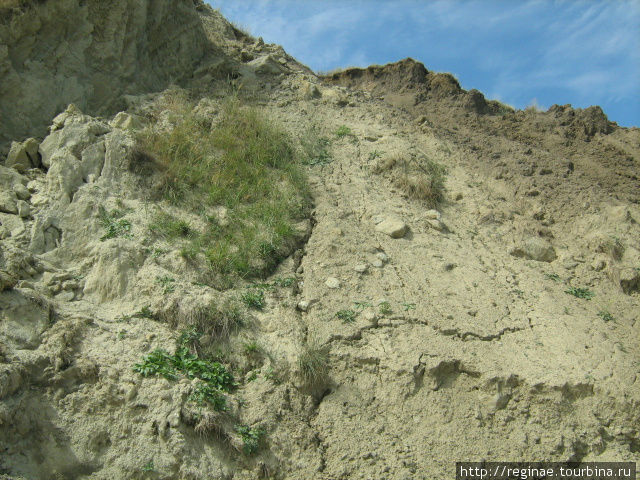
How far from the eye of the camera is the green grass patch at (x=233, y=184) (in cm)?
626

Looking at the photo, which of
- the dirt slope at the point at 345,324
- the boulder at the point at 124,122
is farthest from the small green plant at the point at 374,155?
the boulder at the point at 124,122

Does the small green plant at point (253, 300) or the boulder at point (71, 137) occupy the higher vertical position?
the boulder at point (71, 137)

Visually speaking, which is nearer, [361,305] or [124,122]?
[361,305]

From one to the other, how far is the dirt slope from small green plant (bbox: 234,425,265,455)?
2.0 inches

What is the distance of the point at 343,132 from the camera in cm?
889

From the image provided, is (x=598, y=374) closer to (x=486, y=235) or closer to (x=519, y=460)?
(x=519, y=460)

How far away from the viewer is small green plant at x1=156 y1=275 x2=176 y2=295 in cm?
549

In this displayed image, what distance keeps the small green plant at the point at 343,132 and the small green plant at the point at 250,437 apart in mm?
5463

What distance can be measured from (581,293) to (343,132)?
4.46 metres

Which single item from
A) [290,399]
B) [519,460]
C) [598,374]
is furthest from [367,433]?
[598,374]

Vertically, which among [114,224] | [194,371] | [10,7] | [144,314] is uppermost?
[10,7]

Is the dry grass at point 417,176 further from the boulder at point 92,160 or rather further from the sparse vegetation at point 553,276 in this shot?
the boulder at point 92,160

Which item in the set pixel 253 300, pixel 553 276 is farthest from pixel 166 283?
pixel 553 276

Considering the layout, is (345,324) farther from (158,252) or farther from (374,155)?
(374,155)
